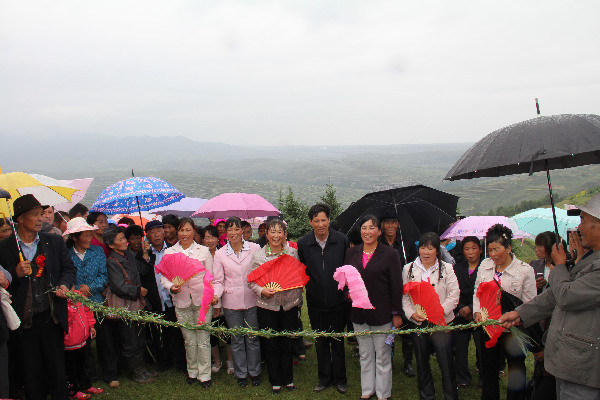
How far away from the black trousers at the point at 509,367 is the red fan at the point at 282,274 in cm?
205

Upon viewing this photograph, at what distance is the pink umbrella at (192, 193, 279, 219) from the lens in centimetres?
743

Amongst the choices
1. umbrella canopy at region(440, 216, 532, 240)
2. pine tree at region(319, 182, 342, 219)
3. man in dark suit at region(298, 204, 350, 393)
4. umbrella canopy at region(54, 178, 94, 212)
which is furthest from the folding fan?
pine tree at region(319, 182, 342, 219)

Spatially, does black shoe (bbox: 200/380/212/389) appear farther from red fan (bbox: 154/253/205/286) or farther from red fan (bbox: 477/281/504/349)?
red fan (bbox: 477/281/504/349)

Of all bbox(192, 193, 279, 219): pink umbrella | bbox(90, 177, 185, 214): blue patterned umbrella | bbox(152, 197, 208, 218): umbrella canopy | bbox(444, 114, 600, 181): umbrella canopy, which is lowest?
bbox(152, 197, 208, 218): umbrella canopy

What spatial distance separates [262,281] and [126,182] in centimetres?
340

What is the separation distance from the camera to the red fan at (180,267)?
16.7 feet

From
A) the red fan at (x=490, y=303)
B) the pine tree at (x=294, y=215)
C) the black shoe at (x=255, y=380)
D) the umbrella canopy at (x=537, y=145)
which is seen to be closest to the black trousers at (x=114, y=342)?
the black shoe at (x=255, y=380)

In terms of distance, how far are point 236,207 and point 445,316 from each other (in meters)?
3.97

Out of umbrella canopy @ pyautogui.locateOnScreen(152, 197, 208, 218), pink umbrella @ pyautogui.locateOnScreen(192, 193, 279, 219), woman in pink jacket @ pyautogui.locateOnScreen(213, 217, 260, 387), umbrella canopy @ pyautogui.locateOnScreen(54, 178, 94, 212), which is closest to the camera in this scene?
woman in pink jacket @ pyautogui.locateOnScreen(213, 217, 260, 387)

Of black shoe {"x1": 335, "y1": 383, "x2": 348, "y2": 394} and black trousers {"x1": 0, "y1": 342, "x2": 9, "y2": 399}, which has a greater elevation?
black trousers {"x1": 0, "y1": 342, "x2": 9, "y2": 399}

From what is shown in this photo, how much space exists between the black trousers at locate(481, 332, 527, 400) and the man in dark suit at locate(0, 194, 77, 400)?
4.22m

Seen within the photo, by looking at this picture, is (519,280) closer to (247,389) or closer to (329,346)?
(329,346)

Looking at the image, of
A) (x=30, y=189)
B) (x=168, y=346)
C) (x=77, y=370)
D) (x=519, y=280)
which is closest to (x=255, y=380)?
(x=168, y=346)

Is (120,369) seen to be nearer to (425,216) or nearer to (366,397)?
(366,397)
